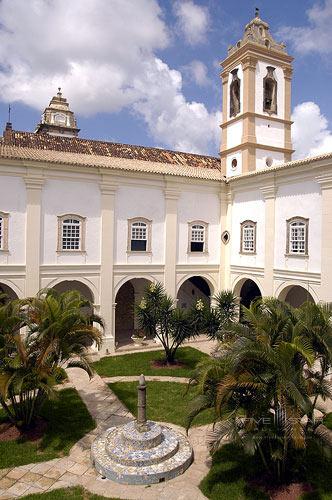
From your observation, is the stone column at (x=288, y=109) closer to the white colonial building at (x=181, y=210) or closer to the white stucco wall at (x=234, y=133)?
the white colonial building at (x=181, y=210)

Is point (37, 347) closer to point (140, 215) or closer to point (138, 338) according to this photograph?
point (138, 338)

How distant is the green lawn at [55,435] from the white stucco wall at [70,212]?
6.67 meters

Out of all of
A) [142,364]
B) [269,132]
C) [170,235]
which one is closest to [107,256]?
[170,235]

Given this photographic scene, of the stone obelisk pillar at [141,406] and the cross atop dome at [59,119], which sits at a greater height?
the cross atop dome at [59,119]

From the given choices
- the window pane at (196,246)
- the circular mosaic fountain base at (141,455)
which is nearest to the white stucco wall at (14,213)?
the window pane at (196,246)

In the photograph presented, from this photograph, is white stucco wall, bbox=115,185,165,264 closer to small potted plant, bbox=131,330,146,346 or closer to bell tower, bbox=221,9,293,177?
small potted plant, bbox=131,330,146,346

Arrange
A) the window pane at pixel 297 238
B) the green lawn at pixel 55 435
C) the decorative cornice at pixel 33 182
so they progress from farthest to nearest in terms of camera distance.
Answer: the decorative cornice at pixel 33 182 → the window pane at pixel 297 238 → the green lawn at pixel 55 435

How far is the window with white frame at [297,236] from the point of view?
1627cm

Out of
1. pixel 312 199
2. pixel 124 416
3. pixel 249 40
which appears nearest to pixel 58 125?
pixel 249 40

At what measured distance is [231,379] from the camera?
7.06m

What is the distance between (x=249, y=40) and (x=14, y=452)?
20.5 meters

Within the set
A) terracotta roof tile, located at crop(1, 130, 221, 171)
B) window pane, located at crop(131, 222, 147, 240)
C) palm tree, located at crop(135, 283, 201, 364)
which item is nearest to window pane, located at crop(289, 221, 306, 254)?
palm tree, located at crop(135, 283, 201, 364)

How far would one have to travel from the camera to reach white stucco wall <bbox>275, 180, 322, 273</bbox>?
15766 millimetres

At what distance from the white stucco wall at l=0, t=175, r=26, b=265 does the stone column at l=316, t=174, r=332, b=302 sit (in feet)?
38.3
